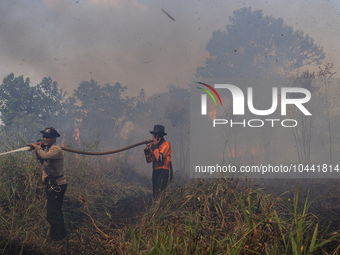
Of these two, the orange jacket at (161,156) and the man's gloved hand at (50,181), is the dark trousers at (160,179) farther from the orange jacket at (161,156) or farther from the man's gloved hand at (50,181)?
the man's gloved hand at (50,181)

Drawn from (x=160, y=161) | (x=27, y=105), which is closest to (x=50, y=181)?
(x=160, y=161)

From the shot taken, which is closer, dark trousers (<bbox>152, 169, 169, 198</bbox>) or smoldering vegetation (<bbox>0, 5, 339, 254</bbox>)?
smoldering vegetation (<bbox>0, 5, 339, 254</bbox>)

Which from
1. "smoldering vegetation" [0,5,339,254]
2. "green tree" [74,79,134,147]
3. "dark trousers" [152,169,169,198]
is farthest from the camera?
"green tree" [74,79,134,147]

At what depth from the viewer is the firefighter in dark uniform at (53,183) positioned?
5.24 meters

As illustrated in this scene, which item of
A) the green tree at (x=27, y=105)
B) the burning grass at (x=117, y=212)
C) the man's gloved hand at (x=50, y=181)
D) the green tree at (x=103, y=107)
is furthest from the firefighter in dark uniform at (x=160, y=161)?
the green tree at (x=103, y=107)

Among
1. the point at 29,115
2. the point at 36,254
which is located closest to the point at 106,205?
the point at 36,254

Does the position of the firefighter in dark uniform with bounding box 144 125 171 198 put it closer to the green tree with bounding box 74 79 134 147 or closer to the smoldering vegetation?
the smoldering vegetation

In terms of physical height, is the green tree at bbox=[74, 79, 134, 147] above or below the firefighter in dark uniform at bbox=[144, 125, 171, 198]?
above

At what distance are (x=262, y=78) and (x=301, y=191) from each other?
21014 mm

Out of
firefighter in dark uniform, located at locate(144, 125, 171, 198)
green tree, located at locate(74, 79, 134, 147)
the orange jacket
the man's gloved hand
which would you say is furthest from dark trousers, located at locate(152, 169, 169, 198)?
green tree, located at locate(74, 79, 134, 147)

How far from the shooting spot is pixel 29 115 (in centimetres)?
2755

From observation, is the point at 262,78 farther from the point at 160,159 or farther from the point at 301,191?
the point at 160,159

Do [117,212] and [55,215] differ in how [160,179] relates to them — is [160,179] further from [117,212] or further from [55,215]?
[55,215]

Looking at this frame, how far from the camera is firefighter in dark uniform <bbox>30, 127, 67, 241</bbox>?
17.2ft
